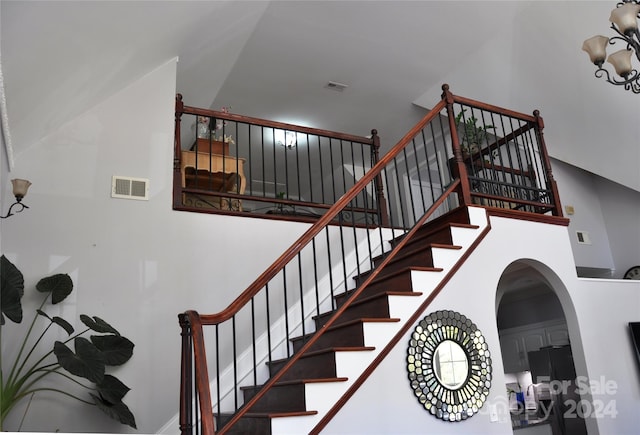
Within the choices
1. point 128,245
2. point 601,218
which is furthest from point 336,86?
point 601,218

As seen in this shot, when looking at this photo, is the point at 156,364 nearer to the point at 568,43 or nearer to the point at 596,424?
the point at 596,424

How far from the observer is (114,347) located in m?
3.62

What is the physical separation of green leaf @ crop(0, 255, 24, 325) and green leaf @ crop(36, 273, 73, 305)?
37 cm

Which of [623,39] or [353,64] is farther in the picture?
[353,64]

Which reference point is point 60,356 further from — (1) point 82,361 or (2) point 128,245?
(2) point 128,245

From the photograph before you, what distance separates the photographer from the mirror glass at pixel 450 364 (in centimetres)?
361

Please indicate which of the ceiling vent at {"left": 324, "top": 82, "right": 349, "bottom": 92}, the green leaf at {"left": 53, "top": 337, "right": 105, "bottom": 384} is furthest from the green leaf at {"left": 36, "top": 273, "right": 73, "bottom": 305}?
the ceiling vent at {"left": 324, "top": 82, "right": 349, "bottom": 92}

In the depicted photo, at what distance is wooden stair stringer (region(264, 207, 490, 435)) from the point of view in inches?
122

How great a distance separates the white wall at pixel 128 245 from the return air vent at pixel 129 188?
0.04 metres

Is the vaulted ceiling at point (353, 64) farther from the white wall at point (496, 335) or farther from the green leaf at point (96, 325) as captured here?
the white wall at point (496, 335)

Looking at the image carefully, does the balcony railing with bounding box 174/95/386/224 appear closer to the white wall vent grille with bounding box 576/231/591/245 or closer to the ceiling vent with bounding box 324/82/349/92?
the ceiling vent with bounding box 324/82/349/92

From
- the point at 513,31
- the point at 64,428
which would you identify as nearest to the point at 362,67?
the point at 513,31

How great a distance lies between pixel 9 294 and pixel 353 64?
15.0ft

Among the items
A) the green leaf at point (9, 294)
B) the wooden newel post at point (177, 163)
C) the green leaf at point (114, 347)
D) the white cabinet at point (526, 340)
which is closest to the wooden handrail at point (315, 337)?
the green leaf at point (114, 347)
